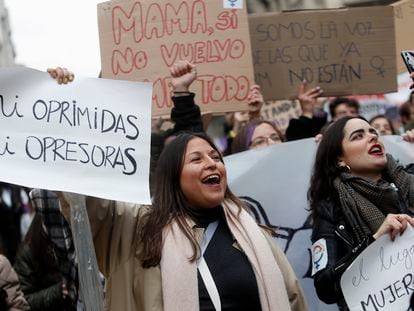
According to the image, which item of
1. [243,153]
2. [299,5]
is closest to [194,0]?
[243,153]

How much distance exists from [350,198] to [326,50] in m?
1.82

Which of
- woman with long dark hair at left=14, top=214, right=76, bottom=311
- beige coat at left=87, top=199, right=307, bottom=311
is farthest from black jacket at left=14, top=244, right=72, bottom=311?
beige coat at left=87, top=199, right=307, bottom=311

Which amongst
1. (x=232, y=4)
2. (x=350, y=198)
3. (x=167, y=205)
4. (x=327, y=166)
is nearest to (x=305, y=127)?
(x=232, y=4)

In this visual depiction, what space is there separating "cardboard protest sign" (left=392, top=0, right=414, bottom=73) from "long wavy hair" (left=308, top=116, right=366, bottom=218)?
1.61 m

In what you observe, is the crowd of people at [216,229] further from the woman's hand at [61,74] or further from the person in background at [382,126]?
the person in background at [382,126]

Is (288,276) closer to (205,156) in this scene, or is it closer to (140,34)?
(205,156)

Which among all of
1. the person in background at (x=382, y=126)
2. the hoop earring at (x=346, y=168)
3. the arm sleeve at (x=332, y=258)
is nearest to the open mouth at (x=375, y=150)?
the hoop earring at (x=346, y=168)

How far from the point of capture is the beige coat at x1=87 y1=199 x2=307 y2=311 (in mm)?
3525

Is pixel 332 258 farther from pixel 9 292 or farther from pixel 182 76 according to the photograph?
pixel 9 292

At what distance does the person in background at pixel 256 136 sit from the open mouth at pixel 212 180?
1.24 m

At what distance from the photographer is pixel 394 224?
3.52 m

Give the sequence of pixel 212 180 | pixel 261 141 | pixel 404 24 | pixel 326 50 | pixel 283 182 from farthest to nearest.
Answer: pixel 404 24 → pixel 326 50 → pixel 261 141 → pixel 283 182 → pixel 212 180

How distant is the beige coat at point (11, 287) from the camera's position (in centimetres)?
432

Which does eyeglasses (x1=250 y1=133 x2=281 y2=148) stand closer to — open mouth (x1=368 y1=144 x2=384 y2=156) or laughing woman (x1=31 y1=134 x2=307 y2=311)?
open mouth (x1=368 y1=144 x2=384 y2=156)
